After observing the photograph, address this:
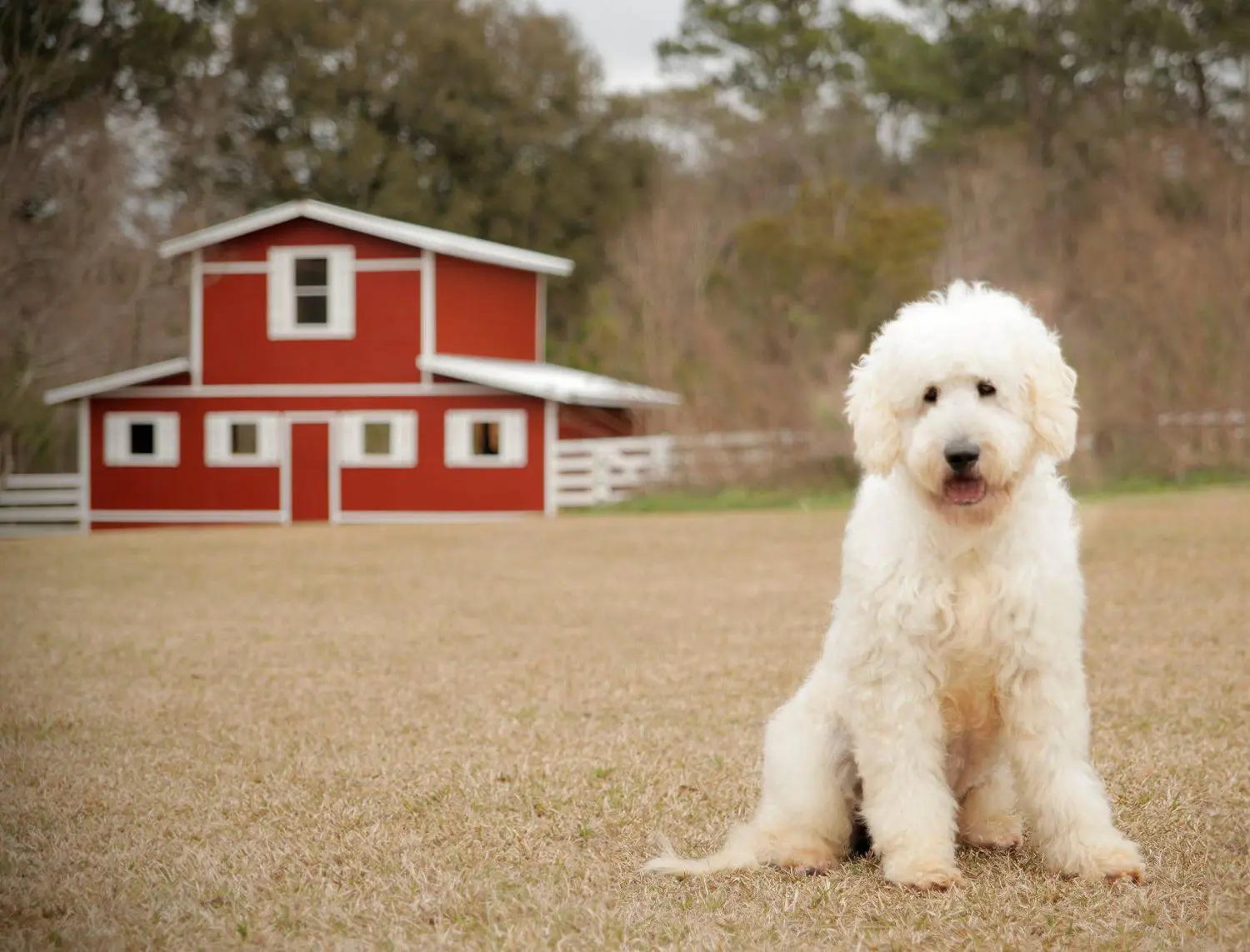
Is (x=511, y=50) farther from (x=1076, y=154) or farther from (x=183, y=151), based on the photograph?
(x=1076, y=154)

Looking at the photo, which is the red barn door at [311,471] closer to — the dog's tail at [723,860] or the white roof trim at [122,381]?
the white roof trim at [122,381]

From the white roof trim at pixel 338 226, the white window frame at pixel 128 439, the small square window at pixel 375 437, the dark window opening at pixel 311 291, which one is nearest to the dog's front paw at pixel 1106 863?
the white roof trim at pixel 338 226

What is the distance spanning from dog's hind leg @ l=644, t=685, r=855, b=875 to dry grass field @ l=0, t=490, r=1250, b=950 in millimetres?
84

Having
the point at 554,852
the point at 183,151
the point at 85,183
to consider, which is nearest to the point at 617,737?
the point at 554,852

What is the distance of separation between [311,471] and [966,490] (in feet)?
79.9

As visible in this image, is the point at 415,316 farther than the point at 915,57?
No

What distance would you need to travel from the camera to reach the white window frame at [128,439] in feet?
91.7

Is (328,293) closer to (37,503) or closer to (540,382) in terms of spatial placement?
(540,382)

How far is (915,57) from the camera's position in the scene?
41656mm

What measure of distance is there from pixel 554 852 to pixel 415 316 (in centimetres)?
2331

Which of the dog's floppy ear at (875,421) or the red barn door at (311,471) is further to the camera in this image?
the red barn door at (311,471)

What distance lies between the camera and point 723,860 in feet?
13.8

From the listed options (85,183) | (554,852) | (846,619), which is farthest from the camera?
(85,183)

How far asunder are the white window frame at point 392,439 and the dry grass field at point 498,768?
13.7m
